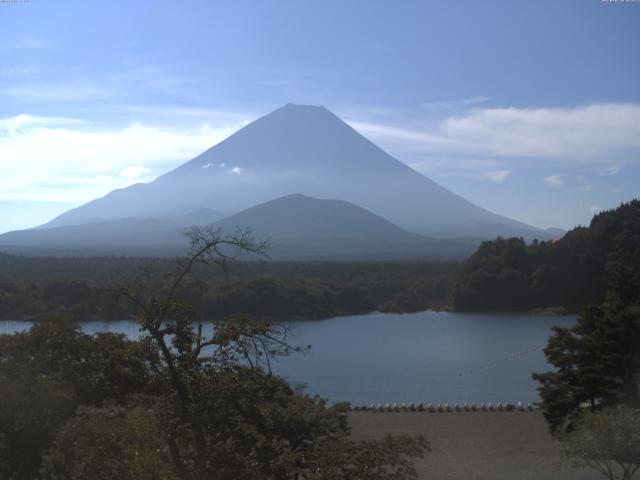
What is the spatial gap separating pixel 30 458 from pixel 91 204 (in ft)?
412

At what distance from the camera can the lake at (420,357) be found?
14.9 m

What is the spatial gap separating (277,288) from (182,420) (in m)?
22.1

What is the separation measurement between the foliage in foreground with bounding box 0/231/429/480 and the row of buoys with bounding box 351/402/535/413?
8.82m

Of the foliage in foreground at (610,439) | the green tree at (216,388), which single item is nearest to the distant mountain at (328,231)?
the foliage in foreground at (610,439)

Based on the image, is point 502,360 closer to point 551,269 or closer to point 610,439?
point 551,269

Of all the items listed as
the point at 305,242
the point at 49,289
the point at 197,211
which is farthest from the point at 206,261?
the point at 197,211

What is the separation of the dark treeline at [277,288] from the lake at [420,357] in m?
0.80

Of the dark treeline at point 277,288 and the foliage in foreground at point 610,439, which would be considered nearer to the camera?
the foliage in foreground at point 610,439

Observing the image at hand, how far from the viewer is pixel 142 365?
4273 mm

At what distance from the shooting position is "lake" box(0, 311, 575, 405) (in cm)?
1486

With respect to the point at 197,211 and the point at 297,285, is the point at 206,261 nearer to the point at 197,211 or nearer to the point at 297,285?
the point at 297,285

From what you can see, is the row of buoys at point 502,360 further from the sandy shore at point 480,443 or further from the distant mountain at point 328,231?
the distant mountain at point 328,231

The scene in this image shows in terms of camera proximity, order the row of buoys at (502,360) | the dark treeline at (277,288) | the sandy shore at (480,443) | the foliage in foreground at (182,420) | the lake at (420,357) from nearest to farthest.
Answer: the foliage in foreground at (182,420)
the sandy shore at (480,443)
the lake at (420,357)
the row of buoys at (502,360)
the dark treeline at (277,288)

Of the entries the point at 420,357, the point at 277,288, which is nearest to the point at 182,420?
the point at 420,357
